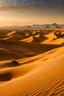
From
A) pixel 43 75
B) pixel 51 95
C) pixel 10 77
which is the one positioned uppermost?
pixel 10 77

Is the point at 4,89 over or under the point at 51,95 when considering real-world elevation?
over

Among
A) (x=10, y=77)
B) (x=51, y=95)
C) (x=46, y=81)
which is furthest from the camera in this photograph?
(x=10, y=77)

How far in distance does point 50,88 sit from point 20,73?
3055 mm

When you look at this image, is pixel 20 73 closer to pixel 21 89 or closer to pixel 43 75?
pixel 43 75

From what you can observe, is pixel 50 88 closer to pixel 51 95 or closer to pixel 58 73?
pixel 51 95

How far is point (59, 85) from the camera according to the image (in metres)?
5.90

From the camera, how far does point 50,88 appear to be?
586cm

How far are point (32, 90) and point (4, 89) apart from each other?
995mm

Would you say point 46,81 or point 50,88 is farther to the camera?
point 46,81

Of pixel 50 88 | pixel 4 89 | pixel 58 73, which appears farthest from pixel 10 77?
pixel 50 88

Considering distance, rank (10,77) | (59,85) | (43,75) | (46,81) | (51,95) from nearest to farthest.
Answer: (51,95)
(59,85)
(46,81)
(43,75)
(10,77)

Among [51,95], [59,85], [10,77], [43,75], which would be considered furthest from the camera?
[10,77]

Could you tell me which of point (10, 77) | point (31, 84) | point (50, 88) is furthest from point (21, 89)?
point (10, 77)

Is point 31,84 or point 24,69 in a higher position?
point 24,69
